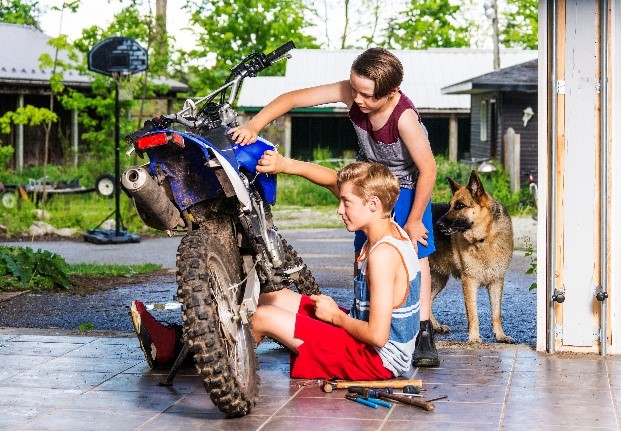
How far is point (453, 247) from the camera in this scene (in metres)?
8.32

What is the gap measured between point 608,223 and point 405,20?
5158 centimetres

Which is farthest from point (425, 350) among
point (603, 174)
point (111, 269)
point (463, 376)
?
point (111, 269)

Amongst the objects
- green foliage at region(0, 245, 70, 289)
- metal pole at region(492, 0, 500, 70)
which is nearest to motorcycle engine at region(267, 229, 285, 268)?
green foliage at region(0, 245, 70, 289)

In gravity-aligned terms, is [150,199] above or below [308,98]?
below

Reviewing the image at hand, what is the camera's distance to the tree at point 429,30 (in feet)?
186

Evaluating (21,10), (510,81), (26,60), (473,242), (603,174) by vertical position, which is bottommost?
(473,242)

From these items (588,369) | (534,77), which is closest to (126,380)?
(588,369)

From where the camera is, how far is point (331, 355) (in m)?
5.71

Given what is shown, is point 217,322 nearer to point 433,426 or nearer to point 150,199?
point 150,199

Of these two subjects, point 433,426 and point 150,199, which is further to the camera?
point 150,199

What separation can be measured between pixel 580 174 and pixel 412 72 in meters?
34.5

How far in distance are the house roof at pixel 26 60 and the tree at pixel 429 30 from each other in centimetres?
2306

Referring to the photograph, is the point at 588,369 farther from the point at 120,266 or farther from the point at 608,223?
the point at 120,266

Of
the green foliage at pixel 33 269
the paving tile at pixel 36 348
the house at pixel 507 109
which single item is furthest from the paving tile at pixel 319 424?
the house at pixel 507 109
